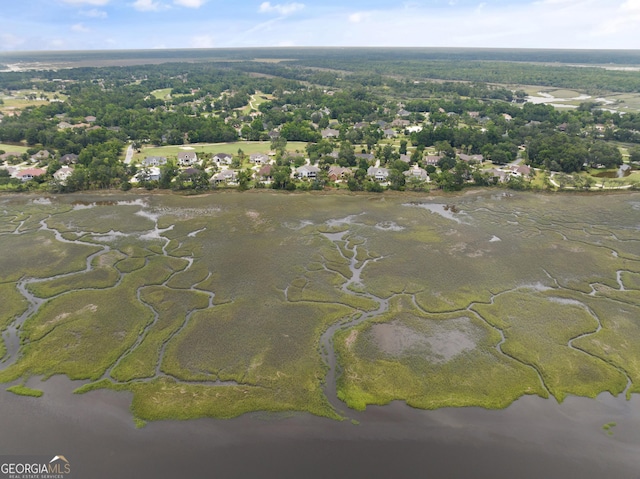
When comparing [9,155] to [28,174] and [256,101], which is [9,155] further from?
[256,101]

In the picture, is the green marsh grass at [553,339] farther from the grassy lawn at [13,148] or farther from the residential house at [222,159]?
the grassy lawn at [13,148]

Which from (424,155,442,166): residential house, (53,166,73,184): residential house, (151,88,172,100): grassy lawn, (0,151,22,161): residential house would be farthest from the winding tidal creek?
(151,88,172,100): grassy lawn

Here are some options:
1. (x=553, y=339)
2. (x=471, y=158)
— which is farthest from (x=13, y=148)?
(x=553, y=339)

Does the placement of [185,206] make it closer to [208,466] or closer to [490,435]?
[208,466]

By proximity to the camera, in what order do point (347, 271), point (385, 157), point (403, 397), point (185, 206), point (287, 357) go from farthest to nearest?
point (385, 157)
point (185, 206)
point (347, 271)
point (287, 357)
point (403, 397)

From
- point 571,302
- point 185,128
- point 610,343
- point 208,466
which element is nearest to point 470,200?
point 571,302

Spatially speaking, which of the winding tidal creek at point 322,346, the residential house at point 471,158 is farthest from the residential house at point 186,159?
the residential house at point 471,158

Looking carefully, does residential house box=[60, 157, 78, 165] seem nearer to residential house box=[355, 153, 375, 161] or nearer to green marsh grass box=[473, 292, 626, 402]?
residential house box=[355, 153, 375, 161]
